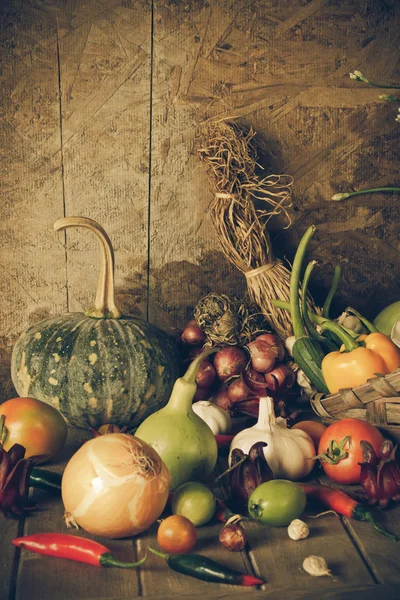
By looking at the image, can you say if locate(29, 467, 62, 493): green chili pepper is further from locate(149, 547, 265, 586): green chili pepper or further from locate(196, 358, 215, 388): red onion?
locate(196, 358, 215, 388): red onion

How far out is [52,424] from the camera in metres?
1.67

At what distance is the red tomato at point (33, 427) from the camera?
162cm

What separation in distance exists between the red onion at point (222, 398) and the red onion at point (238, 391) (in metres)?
0.01

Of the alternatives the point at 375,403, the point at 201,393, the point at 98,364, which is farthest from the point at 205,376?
the point at 375,403

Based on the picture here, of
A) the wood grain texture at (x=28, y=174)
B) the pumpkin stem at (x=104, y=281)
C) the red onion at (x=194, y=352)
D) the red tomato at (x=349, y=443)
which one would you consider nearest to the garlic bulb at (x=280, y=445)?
the red tomato at (x=349, y=443)

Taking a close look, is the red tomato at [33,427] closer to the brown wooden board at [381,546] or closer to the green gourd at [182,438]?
the green gourd at [182,438]

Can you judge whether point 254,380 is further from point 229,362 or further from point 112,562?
point 112,562

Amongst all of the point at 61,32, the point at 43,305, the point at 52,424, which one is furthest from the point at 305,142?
the point at 52,424

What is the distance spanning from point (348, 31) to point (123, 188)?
90 cm

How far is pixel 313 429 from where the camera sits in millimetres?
1777

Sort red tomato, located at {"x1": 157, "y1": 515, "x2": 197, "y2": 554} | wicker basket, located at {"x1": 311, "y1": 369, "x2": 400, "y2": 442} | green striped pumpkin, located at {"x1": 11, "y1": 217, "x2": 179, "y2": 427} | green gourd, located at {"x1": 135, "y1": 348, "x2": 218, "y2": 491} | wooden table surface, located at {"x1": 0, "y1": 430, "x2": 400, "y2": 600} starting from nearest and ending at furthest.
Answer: wooden table surface, located at {"x1": 0, "y1": 430, "x2": 400, "y2": 600}
red tomato, located at {"x1": 157, "y1": 515, "x2": 197, "y2": 554}
green gourd, located at {"x1": 135, "y1": 348, "x2": 218, "y2": 491}
wicker basket, located at {"x1": 311, "y1": 369, "x2": 400, "y2": 442}
green striped pumpkin, located at {"x1": 11, "y1": 217, "x2": 179, "y2": 427}

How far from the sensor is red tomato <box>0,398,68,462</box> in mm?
1625

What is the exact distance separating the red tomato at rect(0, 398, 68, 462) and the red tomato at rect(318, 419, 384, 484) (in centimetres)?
67

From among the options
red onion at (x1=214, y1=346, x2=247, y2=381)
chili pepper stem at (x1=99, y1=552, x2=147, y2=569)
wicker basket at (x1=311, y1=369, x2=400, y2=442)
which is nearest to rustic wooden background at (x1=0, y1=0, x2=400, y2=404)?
red onion at (x1=214, y1=346, x2=247, y2=381)
